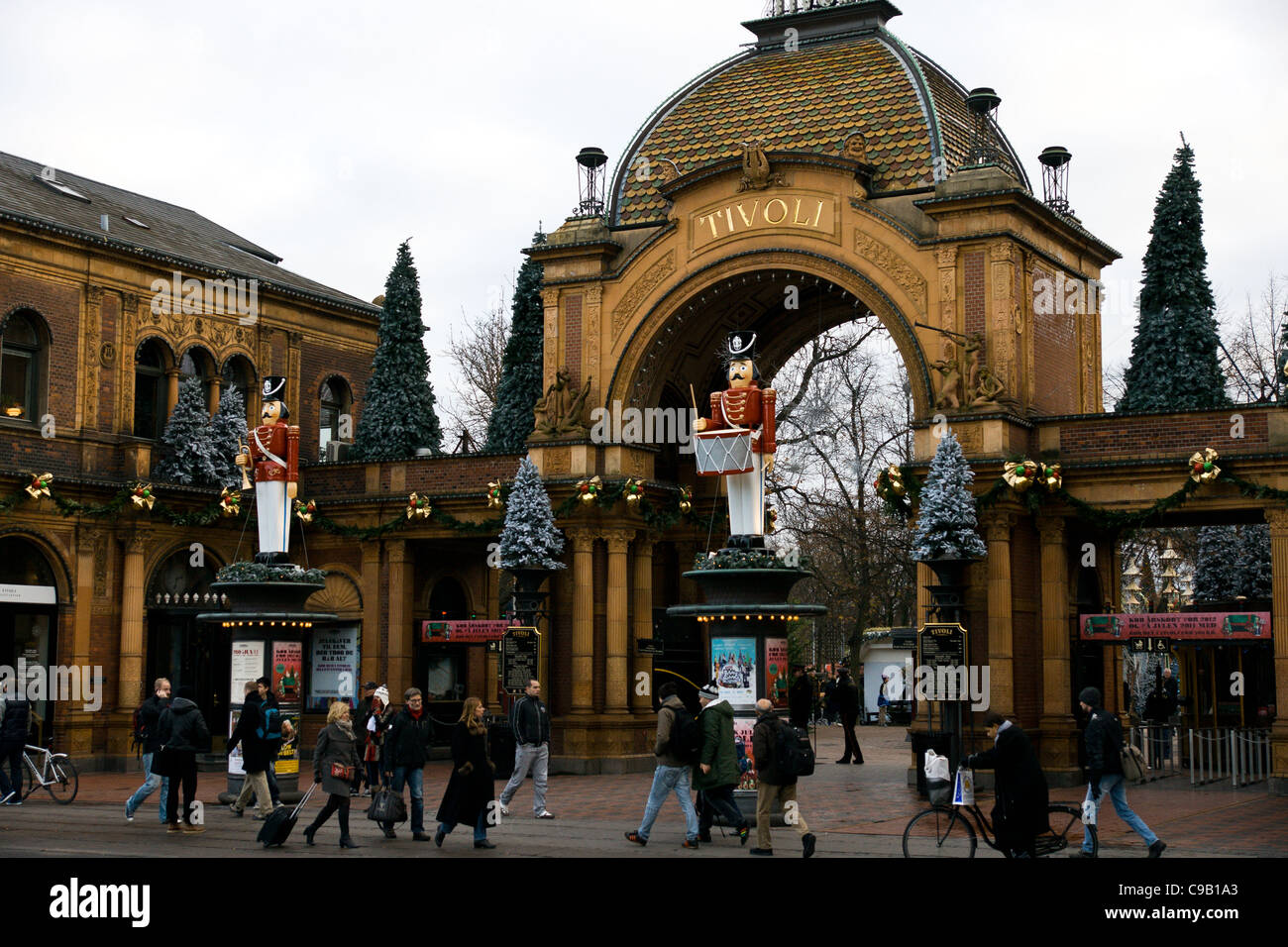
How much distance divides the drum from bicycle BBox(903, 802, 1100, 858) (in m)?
5.80

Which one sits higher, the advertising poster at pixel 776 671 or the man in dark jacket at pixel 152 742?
the advertising poster at pixel 776 671

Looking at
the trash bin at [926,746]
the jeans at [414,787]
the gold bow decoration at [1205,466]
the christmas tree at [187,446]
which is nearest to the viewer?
the jeans at [414,787]

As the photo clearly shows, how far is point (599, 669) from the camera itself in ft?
98.9

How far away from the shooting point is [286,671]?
74.0 ft

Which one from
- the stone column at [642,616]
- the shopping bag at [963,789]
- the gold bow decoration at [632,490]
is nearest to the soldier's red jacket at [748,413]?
the shopping bag at [963,789]

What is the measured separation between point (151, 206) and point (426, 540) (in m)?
12.5

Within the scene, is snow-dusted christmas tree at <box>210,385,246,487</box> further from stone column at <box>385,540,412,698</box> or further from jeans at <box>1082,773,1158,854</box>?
jeans at <box>1082,773,1158,854</box>

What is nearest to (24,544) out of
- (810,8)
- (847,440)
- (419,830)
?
(419,830)

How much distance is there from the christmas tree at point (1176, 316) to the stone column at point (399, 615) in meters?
16.7

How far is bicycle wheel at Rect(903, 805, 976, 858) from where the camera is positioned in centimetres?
1494

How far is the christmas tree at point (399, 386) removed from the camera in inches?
1444

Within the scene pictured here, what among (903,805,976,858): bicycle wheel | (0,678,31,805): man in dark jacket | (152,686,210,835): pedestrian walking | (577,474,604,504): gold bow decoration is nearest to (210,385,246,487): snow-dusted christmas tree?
(577,474,604,504): gold bow decoration

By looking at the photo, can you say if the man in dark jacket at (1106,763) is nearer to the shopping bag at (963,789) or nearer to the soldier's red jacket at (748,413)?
the shopping bag at (963,789)
